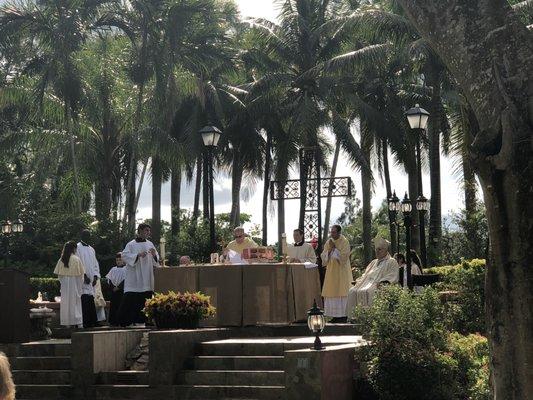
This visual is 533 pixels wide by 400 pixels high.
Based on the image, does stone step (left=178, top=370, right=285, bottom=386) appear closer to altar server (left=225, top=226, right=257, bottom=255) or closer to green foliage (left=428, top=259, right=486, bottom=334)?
green foliage (left=428, top=259, right=486, bottom=334)

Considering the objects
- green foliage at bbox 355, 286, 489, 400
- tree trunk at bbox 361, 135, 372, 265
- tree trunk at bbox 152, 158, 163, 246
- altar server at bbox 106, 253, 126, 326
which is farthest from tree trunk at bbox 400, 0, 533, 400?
tree trunk at bbox 152, 158, 163, 246

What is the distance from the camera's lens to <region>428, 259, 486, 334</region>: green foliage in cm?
1928

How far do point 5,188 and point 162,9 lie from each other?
8.82 m

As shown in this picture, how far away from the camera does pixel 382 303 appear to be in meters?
14.6

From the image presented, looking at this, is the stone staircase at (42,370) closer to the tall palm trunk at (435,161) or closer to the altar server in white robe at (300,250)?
the altar server in white robe at (300,250)

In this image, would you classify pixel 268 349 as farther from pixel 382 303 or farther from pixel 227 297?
pixel 227 297

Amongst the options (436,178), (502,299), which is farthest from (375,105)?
(502,299)

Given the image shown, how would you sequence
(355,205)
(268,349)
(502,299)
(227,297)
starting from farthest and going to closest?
(355,205)
(227,297)
(268,349)
(502,299)

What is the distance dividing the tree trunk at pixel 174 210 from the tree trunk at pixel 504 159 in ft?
88.7

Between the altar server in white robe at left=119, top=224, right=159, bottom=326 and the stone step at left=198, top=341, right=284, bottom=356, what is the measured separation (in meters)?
3.90

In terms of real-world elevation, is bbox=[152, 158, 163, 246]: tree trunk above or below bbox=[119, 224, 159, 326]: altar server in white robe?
above

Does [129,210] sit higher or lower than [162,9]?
lower

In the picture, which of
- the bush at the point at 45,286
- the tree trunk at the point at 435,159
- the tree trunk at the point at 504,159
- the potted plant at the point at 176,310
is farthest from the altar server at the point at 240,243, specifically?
the tree trunk at the point at 435,159

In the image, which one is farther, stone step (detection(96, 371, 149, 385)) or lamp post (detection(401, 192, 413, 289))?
lamp post (detection(401, 192, 413, 289))
